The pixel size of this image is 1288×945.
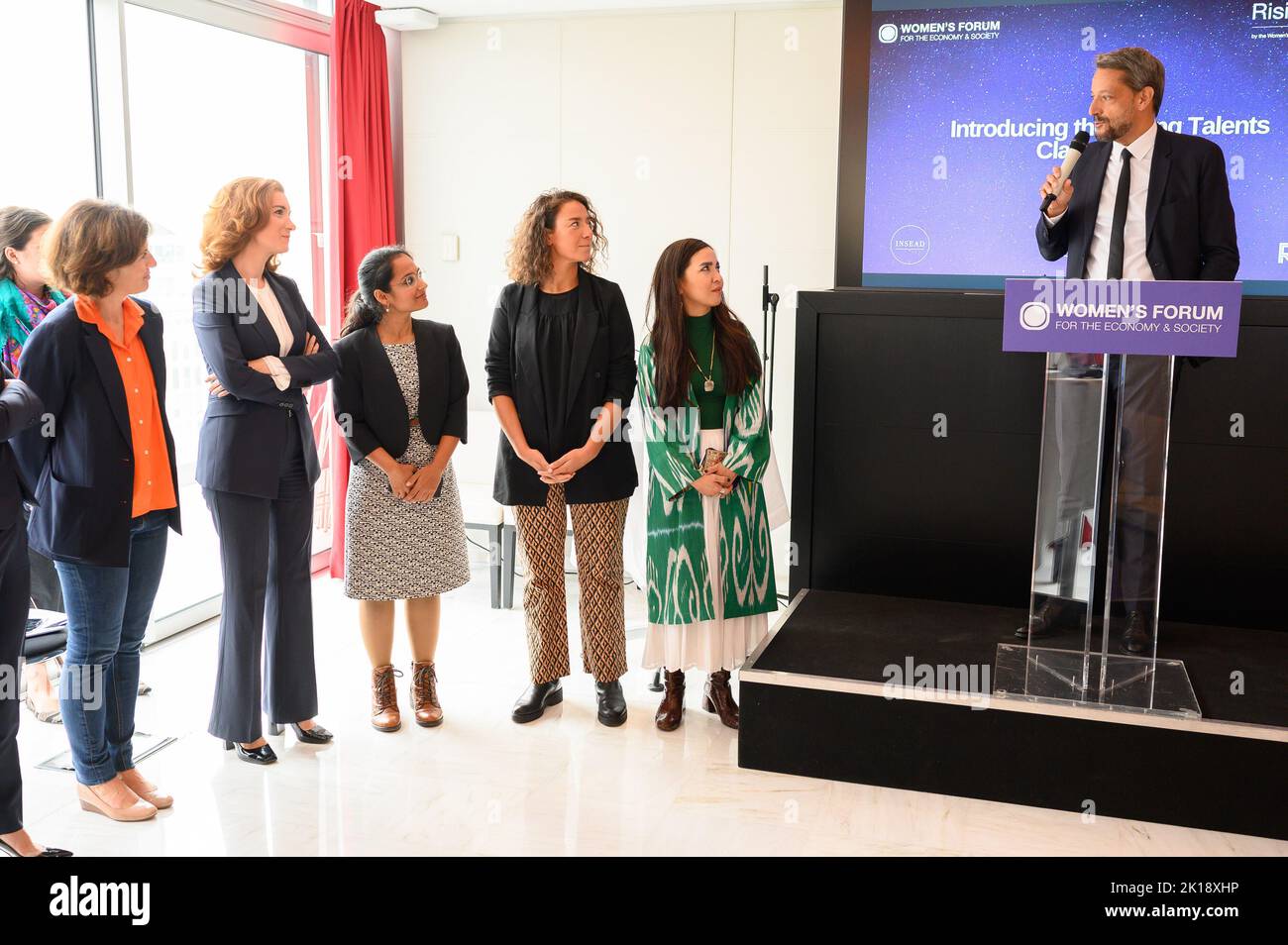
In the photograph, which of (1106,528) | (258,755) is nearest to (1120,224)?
(1106,528)

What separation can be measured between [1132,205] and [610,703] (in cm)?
235

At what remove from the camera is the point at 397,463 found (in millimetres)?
3791

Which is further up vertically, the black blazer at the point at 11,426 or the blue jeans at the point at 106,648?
the black blazer at the point at 11,426

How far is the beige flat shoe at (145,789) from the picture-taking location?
333 cm

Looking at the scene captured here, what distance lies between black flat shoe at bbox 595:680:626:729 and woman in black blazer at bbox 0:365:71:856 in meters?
1.79

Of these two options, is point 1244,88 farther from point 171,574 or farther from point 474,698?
point 171,574

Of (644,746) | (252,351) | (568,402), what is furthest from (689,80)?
(644,746)

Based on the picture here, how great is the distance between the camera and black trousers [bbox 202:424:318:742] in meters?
3.50

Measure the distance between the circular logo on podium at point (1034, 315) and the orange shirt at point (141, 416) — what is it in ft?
7.95

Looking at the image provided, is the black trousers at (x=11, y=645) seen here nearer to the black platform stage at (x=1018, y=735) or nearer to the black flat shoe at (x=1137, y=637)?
the black platform stage at (x=1018, y=735)

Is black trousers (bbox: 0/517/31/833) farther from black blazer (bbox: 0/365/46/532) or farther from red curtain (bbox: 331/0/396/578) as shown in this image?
red curtain (bbox: 331/0/396/578)

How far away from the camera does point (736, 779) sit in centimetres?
359

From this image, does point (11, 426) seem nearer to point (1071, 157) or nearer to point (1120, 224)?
point (1071, 157)

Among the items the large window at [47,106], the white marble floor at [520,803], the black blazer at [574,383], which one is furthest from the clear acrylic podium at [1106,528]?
the large window at [47,106]
